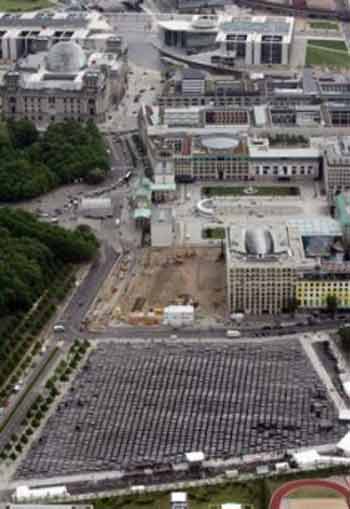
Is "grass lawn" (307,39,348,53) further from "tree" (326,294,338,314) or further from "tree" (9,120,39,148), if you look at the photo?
"tree" (326,294,338,314)

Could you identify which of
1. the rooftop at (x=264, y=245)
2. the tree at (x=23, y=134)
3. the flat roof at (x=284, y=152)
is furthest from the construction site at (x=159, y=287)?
the tree at (x=23, y=134)

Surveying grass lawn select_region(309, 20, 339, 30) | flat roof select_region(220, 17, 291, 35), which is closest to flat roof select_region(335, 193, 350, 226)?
flat roof select_region(220, 17, 291, 35)

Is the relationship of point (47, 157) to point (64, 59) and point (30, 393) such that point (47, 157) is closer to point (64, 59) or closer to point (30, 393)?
point (64, 59)

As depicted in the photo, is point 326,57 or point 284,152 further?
point 326,57

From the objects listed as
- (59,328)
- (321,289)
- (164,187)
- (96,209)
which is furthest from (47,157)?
(321,289)

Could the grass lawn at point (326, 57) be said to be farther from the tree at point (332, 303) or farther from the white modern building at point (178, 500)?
the white modern building at point (178, 500)

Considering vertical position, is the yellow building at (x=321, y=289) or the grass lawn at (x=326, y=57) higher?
the grass lawn at (x=326, y=57)
